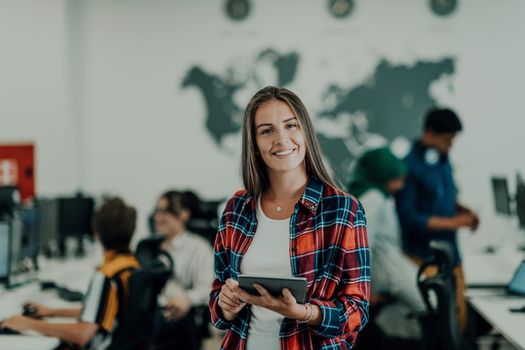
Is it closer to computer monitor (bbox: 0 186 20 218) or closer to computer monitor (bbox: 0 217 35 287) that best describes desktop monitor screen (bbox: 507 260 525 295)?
computer monitor (bbox: 0 217 35 287)

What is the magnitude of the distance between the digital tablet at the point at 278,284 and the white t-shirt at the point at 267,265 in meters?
0.11

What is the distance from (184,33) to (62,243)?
2248 mm

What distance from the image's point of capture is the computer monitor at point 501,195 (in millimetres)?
4531

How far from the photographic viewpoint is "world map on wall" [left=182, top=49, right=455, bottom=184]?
5.29 metres

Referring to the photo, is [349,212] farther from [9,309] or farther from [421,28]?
[421,28]

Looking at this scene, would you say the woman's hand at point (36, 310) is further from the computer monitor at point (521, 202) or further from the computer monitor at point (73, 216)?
the computer monitor at point (521, 202)

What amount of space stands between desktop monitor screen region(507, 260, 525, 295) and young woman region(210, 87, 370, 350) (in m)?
1.70

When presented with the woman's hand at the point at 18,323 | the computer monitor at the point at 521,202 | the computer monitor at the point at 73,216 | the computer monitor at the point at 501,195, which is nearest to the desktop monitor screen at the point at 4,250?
the woman's hand at the point at 18,323

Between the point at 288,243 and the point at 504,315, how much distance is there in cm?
160

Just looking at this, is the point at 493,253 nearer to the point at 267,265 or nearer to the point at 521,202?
the point at 521,202

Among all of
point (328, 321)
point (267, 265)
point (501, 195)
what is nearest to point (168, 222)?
point (267, 265)

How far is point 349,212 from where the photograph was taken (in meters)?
1.45

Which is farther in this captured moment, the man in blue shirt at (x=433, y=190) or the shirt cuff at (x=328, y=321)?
the man in blue shirt at (x=433, y=190)

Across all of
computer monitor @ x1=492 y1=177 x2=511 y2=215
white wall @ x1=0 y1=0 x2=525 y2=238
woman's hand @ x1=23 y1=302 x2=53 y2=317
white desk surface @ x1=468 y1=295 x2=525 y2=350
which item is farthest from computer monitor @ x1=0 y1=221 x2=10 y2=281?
computer monitor @ x1=492 y1=177 x2=511 y2=215
